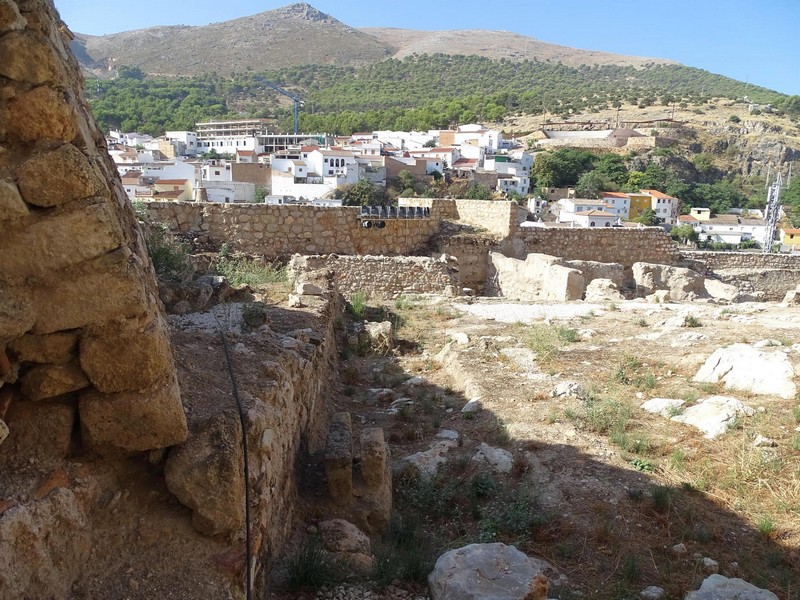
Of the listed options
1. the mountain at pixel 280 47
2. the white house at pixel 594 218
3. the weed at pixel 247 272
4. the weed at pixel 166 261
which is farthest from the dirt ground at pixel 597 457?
the mountain at pixel 280 47

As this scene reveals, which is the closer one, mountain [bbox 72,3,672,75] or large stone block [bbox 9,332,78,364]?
large stone block [bbox 9,332,78,364]

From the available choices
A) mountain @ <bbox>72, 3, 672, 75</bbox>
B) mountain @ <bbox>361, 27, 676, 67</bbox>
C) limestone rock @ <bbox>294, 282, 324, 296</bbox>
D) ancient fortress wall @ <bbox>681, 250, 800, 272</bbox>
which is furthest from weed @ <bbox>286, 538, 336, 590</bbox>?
mountain @ <bbox>361, 27, 676, 67</bbox>

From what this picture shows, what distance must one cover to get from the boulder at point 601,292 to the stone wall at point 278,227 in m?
4.38

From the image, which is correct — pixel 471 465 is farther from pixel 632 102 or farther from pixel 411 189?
pixel 632 102

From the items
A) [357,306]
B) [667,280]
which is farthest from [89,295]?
[667,280]

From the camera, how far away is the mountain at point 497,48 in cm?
16900

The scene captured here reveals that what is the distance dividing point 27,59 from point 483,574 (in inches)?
123

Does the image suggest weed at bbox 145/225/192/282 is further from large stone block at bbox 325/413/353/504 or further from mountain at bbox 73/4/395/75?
mountain at bbox 73/4/395/75

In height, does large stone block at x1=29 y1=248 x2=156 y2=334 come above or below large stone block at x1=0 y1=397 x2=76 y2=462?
above

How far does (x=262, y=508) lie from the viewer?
10.3 feet

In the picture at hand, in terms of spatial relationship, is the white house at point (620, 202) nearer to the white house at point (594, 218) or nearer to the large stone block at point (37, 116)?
the white house at point (594, 218)

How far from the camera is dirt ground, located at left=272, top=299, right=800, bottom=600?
407cm

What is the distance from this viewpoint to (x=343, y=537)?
3.67 m

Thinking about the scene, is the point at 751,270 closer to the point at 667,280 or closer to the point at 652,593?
the point at 667,280
